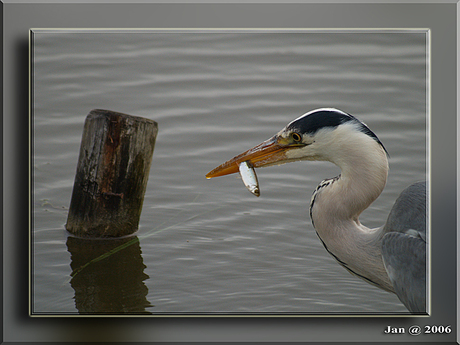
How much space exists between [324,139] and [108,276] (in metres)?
1.04

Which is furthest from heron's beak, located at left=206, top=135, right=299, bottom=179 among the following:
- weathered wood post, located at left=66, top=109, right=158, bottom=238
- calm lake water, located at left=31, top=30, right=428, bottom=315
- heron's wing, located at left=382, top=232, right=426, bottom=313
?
heron's wing, located at left=382, top=232, right=426, bottom=313

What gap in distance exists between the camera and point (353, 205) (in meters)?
2.01

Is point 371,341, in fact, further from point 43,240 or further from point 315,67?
point 43,240

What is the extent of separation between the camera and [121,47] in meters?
2.28

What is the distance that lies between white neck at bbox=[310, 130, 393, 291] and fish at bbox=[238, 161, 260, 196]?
24 cm

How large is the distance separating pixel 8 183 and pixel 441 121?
1.81 meters

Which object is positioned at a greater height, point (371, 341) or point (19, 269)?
point (19, 269)

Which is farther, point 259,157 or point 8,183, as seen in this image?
point 8,183

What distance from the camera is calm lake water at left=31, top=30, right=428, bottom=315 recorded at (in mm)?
2250

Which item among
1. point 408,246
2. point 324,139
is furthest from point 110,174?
point 408,246

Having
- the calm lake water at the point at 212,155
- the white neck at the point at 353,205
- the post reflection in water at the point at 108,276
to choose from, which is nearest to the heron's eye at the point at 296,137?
the white neck at the point at 353,205

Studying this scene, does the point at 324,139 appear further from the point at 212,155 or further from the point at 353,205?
the point at 212,155

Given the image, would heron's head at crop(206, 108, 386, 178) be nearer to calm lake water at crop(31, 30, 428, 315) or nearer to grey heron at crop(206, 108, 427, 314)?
grey heron at crop(206, 108, 427, 314)

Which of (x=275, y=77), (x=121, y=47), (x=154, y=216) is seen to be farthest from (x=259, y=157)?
(x=121, y=47)
